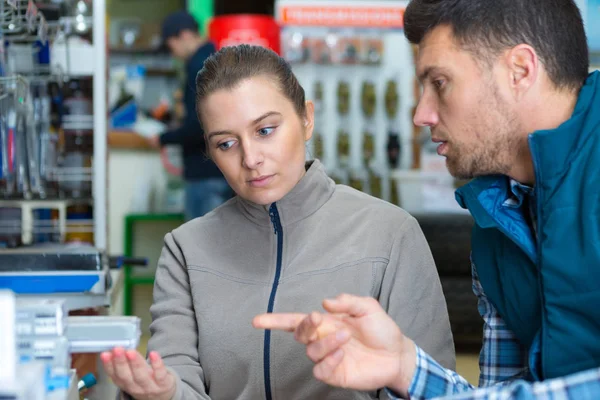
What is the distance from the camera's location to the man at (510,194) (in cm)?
107

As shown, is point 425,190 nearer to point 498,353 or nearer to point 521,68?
point 498,353

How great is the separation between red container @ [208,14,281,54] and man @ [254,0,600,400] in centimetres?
326

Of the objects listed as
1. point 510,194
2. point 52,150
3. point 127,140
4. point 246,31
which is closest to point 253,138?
point 510,194

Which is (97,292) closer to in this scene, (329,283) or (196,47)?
(329,283)

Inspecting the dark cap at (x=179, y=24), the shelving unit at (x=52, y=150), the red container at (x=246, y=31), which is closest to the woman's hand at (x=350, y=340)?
the shelving unit at (x=52, y=150)

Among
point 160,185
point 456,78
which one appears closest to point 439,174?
point 160,185

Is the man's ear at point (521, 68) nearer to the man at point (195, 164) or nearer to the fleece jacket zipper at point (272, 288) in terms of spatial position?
the fleece jacket zipper at point (272, 288)

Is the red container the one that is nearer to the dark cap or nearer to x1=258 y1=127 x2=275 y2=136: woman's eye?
the dark cap

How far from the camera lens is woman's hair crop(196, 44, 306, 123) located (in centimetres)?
150

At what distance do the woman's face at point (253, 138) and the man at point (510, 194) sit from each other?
292 mm

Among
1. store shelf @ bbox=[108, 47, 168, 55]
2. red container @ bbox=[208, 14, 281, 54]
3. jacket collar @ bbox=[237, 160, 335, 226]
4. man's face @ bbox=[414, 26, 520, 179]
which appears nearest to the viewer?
man's face @ bbox=[414, 26, 520, 179]

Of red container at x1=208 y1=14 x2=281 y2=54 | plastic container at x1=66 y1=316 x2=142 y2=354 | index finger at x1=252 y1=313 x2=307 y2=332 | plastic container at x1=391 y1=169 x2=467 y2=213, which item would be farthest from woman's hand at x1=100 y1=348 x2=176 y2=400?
red container at x1=208 y1=14 x2=281 y2=54

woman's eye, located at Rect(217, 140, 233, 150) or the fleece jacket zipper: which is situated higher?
woman's eye, located at Rect(217, 140, 233, 150)

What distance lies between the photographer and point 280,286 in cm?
146
